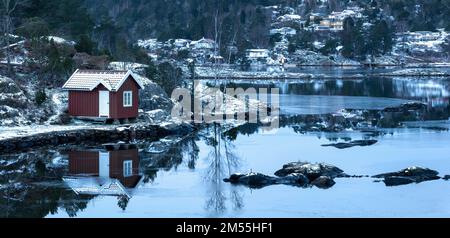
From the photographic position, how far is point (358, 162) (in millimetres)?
21328

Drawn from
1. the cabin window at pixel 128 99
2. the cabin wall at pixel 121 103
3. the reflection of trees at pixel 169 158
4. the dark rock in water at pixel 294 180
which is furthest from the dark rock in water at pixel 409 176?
the cabin window at pixel 128 99

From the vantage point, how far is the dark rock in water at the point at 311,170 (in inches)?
734

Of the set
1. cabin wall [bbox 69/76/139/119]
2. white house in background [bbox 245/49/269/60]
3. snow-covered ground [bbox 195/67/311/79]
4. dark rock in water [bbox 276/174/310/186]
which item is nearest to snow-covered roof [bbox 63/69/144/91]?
cabin wall [bbox 69/76/139/119]

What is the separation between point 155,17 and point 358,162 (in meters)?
87.0

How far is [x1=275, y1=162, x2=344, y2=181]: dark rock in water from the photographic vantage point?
734 inches

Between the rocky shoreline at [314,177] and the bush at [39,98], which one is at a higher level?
the bush at [39,98]

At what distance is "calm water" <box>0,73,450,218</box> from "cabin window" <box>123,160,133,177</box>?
0.02 metres

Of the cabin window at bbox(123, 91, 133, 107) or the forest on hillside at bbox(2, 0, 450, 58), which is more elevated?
the forest on hillside at bbox(2, 0, 450, 58)

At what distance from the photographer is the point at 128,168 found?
20.1 m

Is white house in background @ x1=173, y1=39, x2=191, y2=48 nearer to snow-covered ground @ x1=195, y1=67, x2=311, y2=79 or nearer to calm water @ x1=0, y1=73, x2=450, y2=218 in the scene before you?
snow-covered ground @ x1=195, y1=67, x2=311, y2=79

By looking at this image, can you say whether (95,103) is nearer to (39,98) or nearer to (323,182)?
(39,98)

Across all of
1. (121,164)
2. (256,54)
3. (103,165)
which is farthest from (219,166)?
(256,54)

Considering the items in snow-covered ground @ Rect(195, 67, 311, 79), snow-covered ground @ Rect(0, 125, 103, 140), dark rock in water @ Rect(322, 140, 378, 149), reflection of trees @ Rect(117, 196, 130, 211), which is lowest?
reflection of trees @ Rect(117, 196, 130, 211)

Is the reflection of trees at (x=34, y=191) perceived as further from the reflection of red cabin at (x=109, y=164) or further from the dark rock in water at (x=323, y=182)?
the dark rock in water at (x=323, y=182)
